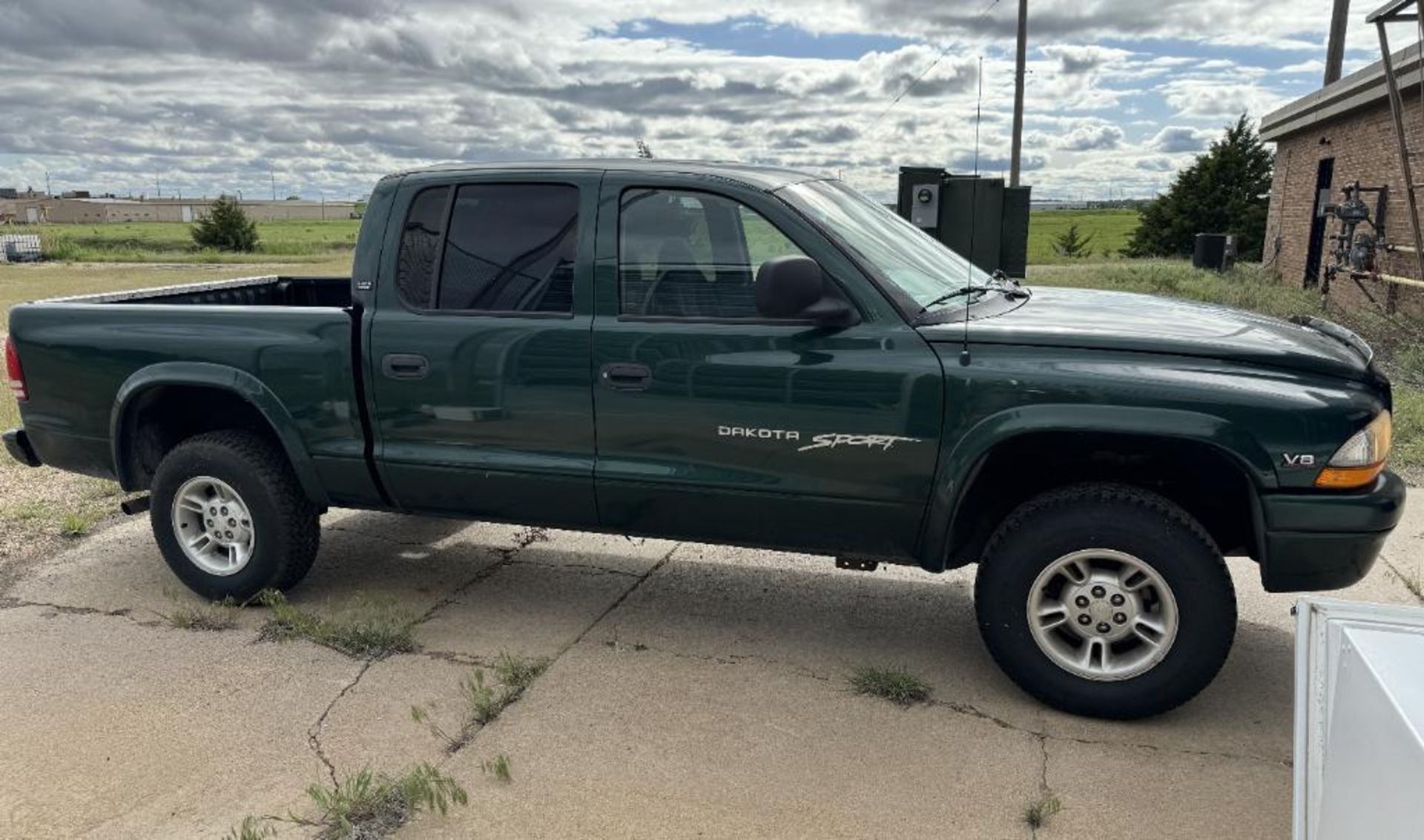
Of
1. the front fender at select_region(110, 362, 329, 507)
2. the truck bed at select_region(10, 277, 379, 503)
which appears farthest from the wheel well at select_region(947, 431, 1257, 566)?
the front fender at select_region(110, 362, 329, 507)

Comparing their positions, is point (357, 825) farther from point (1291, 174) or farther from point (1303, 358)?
point (1291, 174)

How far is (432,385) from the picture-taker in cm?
404

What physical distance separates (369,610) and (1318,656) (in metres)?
3.55

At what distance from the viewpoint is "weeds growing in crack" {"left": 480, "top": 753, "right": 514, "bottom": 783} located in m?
3.13

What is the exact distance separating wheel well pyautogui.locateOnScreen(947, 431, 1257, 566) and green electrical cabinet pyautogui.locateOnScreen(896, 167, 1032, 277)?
6.88 meters

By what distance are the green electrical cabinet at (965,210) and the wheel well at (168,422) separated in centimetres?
737

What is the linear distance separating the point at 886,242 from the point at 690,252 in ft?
2.54

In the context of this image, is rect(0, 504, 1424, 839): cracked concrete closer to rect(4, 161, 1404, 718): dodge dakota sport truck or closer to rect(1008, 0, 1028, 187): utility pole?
rect(4, 161, 1404, 718): dodge dakota sport truck

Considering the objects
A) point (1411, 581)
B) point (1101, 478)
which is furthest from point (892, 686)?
point (1411, 581)

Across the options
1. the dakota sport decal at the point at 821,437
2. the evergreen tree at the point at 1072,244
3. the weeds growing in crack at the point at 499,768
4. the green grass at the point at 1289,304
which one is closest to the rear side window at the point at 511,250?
the dakota sport decal at the point at 821,437

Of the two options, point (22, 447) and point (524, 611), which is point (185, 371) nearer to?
point (22, 447)

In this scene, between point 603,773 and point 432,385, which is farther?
point 432,385

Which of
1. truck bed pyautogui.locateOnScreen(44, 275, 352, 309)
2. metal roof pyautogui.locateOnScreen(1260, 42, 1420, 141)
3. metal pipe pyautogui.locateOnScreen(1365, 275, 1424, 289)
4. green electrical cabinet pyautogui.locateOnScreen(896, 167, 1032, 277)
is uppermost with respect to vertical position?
metal roof pyautogui.locateOnScreen(1260, 42, 1420, 141)

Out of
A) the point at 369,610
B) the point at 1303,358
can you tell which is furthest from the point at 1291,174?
the point at 369,610
